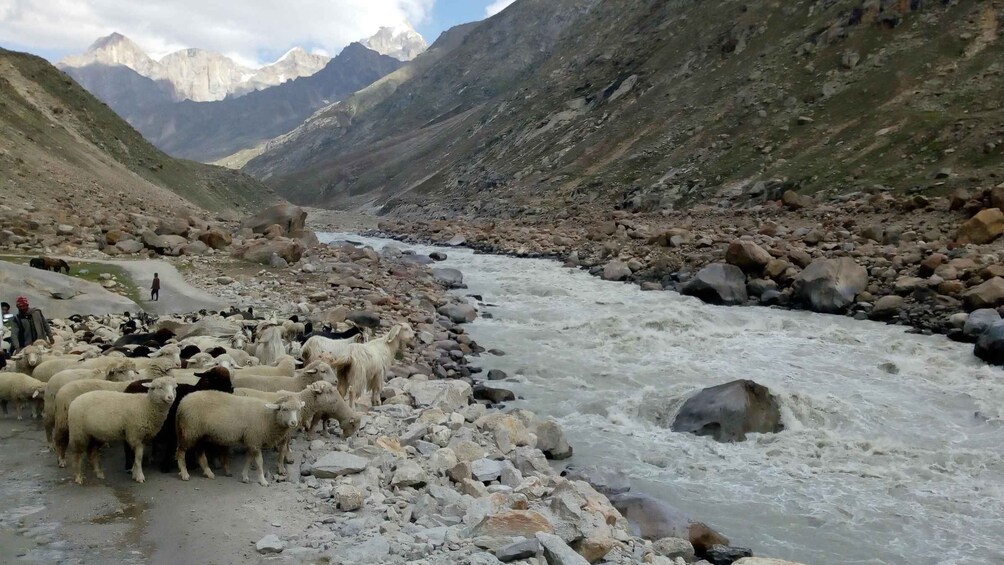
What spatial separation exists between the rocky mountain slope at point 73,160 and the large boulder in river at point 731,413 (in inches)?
1022

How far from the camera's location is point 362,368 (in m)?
11.4

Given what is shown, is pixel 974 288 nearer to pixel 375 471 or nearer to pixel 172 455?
pixel 375 471

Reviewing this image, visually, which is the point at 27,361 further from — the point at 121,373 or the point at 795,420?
the point at 795,420

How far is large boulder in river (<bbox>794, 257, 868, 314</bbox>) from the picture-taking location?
70.0ft

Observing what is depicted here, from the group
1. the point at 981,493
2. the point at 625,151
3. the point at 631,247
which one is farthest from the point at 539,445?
the point at 625,151

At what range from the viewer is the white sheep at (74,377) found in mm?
8703

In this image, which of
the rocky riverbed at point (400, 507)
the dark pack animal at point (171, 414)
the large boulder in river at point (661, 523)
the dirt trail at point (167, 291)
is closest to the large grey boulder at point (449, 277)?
the dirt trail at point (167, 291)

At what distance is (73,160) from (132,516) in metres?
45.8

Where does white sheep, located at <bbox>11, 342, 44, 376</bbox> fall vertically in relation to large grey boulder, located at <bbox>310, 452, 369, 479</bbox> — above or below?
above

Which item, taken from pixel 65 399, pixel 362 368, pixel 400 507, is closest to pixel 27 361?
pixel 65 399

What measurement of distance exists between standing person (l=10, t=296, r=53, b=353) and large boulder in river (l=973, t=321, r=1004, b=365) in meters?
20.2

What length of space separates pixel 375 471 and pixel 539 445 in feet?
12.9

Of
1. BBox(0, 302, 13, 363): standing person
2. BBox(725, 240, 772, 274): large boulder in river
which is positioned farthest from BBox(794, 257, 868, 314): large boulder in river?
BBox(0, 302, 13, 363): standing person

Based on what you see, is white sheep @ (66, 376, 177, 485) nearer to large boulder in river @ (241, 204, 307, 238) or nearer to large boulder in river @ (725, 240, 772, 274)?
large boulder in river @ (725, 240, 772, 274)
